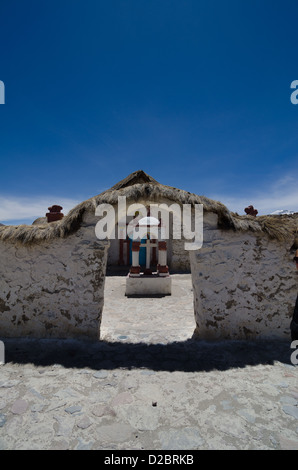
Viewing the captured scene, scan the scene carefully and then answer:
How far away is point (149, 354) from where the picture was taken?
12.1 ft

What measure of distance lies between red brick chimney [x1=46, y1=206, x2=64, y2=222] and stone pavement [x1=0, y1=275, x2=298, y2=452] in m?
4.26

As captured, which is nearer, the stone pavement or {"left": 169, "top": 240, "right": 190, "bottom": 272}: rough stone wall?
the stone pavement

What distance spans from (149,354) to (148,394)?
3.15 ft

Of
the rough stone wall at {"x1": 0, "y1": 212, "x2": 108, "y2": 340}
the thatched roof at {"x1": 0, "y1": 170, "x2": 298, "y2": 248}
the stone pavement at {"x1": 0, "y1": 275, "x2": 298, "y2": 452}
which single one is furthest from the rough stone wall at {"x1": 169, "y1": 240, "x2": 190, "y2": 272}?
the rough stone wall at {"x1": 0, "y1": 212, "x2": 108, "y2": 340}

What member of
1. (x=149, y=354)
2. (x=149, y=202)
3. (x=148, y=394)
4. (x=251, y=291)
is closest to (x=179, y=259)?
(x=251, y=291)

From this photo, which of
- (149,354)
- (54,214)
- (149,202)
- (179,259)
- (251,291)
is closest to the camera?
(149,354)

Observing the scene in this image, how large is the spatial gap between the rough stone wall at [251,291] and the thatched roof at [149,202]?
19 cm

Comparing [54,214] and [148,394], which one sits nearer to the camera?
[148,394]

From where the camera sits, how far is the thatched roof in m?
4.03

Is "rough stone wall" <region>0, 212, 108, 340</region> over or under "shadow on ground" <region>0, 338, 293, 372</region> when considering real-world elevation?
over

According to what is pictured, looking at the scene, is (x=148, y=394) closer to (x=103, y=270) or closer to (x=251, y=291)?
(x=103, y=270)

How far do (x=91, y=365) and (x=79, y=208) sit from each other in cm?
256

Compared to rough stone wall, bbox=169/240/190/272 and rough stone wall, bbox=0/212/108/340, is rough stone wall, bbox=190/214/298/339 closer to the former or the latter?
→ rough stone wall, bbox=0/212/108/340

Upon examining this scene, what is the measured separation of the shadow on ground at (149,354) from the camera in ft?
11.0
